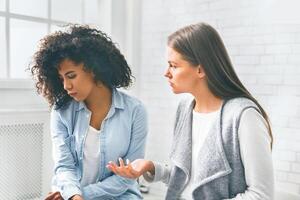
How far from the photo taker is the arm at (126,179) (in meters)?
1.46

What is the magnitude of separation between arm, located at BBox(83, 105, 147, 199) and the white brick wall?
743mm

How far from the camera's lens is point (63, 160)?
Result: 58.8 inches

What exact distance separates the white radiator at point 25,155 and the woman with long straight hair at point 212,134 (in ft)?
2.34

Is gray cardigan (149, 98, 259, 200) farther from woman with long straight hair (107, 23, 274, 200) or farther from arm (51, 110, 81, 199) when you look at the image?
arm (51, 110, 81, 199)

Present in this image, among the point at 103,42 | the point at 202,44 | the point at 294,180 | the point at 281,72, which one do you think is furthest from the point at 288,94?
the point at 103,42

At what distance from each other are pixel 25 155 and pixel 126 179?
0.61 meters

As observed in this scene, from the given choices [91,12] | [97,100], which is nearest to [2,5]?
[91,12]

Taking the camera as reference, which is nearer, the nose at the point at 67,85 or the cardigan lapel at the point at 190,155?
the cardigan lapel at the point at 190,155

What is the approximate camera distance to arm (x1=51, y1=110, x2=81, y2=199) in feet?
4.64

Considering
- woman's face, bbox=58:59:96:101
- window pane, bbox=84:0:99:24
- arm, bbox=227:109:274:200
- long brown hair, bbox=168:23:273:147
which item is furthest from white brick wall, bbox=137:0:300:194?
woman's face, bbox=58:59:96:101

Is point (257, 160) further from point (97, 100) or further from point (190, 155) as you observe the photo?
point (97, 100)

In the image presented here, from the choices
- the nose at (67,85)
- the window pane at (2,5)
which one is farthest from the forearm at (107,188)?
the window pane at (2,5)

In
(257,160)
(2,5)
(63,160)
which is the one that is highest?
(2,5)

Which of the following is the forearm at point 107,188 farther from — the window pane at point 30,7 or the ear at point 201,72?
the window pane at point 30,7
